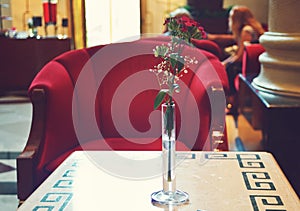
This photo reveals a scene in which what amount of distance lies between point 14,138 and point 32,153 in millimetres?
2653

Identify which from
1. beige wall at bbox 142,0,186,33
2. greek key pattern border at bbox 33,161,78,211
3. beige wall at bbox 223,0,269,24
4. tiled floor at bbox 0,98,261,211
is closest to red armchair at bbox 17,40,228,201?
greek key pattern border at bbox 33,161,78,211

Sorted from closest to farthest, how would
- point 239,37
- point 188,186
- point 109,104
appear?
1. point 188,186
2. point 109,104
3. point 239,37

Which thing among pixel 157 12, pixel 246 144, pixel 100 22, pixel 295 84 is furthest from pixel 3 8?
pixel 295 84

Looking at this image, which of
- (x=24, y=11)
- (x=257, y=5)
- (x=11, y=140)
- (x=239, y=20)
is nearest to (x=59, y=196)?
(x=11, y=140)

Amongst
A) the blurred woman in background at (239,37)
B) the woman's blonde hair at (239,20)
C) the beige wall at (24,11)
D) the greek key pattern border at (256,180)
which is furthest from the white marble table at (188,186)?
the beige wall at (24,11)

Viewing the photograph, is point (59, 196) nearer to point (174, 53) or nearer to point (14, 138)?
point (174, 53)

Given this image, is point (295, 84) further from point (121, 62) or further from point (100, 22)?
point (100, 22)

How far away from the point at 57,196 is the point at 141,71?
1.27 meters

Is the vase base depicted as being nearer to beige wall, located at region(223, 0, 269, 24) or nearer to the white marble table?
the white marble table

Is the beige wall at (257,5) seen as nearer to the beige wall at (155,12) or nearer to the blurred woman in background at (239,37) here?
the beige wall at (155,12)

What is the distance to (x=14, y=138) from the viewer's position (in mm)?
4504

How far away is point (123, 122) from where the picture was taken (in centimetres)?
257

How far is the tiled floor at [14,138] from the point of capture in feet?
9.71

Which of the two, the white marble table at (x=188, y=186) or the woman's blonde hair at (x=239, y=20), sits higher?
the woman's blonde hair at (x=239, y=20)
